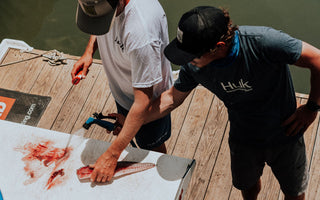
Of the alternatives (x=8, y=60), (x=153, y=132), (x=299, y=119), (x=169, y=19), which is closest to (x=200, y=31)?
(x=299, y=119)

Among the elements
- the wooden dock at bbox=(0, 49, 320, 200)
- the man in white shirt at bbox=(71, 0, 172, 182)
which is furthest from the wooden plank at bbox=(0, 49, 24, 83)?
the man in white shirt at bbox=(71, 0, 172, 182)

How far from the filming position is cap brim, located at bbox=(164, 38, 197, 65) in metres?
1.43

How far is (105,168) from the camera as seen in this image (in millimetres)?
1605

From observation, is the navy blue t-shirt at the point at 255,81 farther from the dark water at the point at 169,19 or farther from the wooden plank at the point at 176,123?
the dark water at the point at 169,19

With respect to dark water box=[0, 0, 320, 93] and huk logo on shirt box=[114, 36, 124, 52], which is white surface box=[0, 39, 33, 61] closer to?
dark water box=[0, 0, 320, 93]

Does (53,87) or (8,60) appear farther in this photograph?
(8,60)

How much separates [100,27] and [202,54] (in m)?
0.44

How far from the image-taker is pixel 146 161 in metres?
1.68

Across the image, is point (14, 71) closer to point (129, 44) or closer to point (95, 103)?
point (95, 103)

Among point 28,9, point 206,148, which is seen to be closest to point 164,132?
point 206,148

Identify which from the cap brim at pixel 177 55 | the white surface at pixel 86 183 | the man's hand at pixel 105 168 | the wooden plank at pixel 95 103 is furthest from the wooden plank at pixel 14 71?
the cap brim at pixel 177 55

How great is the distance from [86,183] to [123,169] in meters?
0.18

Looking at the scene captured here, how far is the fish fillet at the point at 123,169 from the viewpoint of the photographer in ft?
5.39

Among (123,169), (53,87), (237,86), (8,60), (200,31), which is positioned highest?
(200,31)
